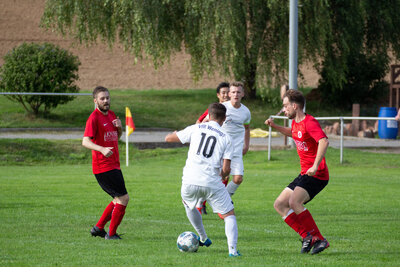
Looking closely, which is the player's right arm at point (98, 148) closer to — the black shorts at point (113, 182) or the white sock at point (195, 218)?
the black shorts at point (113, 182)

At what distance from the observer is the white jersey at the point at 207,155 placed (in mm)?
6746

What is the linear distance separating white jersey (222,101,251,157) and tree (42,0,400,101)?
1685 cm

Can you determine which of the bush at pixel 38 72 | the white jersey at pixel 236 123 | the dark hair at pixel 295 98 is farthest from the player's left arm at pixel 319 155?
the bush at pixel 38 72

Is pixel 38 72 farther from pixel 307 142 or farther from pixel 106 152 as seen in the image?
pixel 307 142

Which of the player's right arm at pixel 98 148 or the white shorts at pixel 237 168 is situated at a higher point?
the player's right arm at pixel 98 148

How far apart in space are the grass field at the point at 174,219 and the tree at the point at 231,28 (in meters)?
10.2

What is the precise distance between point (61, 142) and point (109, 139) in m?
15.5

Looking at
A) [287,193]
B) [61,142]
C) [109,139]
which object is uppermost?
[109,139]

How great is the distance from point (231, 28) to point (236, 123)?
17.1 metres

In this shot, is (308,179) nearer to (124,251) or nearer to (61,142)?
(124,251)

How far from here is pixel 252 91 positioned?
36906mm

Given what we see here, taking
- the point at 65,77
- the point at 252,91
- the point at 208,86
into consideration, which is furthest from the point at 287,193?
the point at 208,86

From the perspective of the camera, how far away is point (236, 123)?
10.7m

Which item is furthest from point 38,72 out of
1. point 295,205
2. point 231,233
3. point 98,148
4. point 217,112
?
point 231,233
